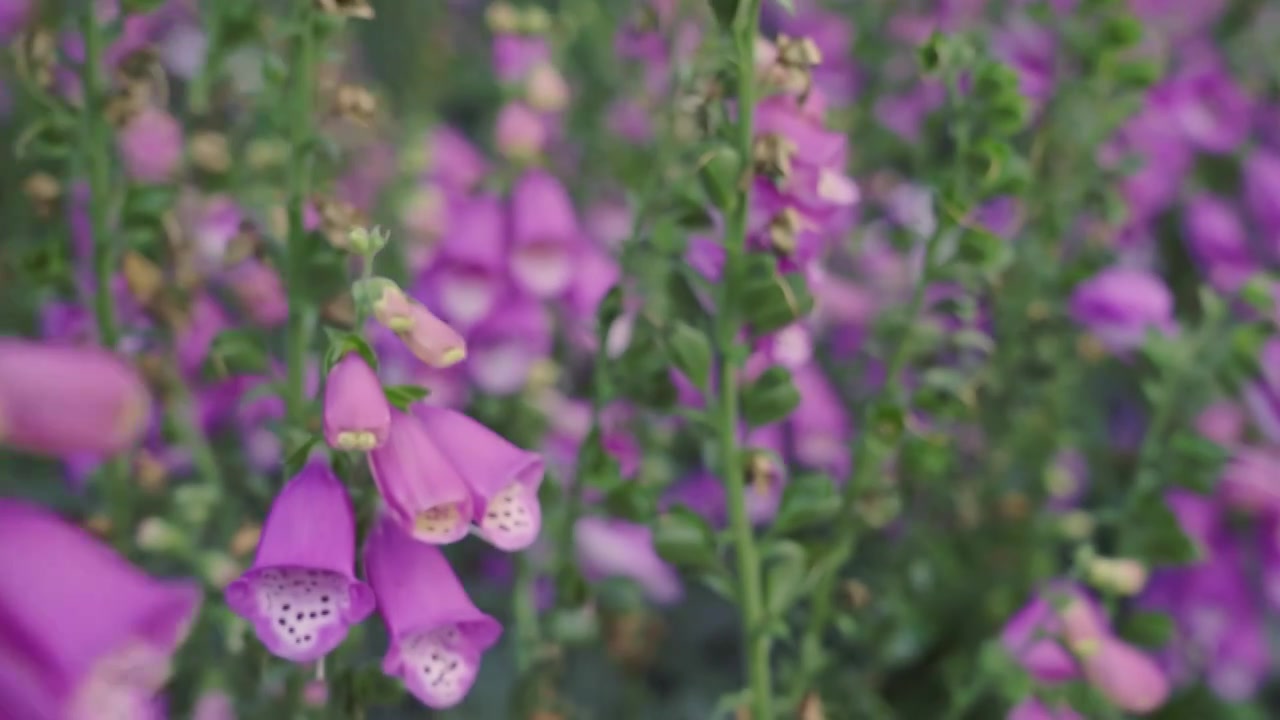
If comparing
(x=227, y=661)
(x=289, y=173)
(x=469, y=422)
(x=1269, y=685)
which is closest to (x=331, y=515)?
(x=469, y=422)

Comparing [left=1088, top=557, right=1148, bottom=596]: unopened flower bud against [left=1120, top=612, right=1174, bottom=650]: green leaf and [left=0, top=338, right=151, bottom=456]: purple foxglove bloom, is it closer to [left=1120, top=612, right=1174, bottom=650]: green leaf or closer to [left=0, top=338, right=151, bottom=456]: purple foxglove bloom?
[left=1120, top=612, right=1174, bottom=650]: green leaf

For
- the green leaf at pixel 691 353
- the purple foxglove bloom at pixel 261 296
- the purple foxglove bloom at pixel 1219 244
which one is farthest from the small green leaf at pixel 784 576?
the purple foxglove bloom at pixel 1219 244

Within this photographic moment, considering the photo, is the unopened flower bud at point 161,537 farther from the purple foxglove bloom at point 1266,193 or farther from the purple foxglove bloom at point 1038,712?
the purple foxglove bloom at point 1266,193

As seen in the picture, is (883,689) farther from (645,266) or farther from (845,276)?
(645,266)

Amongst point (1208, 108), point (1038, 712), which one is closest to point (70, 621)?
→ point (1038, 712)

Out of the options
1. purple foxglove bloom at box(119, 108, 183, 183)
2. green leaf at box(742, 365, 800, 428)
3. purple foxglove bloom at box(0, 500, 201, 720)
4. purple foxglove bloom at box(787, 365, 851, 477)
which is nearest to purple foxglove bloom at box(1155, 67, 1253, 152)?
purple foxglove bloom at box(787, 365, 851, 477)

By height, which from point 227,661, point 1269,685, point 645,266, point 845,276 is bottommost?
point 1269,685

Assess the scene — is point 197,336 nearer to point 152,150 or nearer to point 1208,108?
point 152,150
